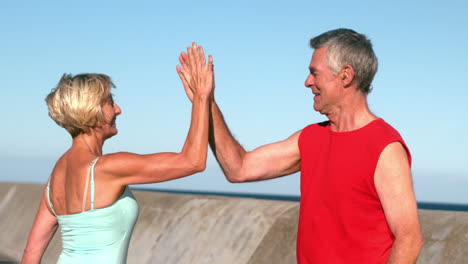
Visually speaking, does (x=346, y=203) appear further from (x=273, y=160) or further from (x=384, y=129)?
(x=273, y=160)

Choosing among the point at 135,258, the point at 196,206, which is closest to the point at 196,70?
the point at 196,206

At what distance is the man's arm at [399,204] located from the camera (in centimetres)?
368

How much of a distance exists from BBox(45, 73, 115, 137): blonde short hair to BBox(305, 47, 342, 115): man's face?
3.77 feet

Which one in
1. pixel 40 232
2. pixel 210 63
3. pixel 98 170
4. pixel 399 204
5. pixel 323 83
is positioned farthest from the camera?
pixel 210 63

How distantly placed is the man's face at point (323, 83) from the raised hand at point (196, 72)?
2.01 feet

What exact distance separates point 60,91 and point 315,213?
1.54m

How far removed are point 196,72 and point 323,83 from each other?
789 mm

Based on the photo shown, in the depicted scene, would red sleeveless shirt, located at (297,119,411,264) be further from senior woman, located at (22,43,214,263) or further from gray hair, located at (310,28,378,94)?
senior woman, located at (22,43,214,263)

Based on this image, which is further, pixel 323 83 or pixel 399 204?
pixel 323 83

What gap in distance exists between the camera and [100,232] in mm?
3934

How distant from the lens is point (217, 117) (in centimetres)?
476

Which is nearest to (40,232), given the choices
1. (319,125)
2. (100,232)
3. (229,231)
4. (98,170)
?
(100,232)

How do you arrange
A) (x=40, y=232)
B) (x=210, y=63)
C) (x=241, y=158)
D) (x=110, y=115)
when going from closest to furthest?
(x=110, y=115) → (x=40, y=232) → (x=210, y=63) → (x=241, y=158)

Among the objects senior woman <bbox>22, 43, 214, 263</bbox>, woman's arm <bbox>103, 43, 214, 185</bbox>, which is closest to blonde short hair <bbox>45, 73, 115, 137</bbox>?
senior woman <bbox>22, 43, 214, 263</bbox>
